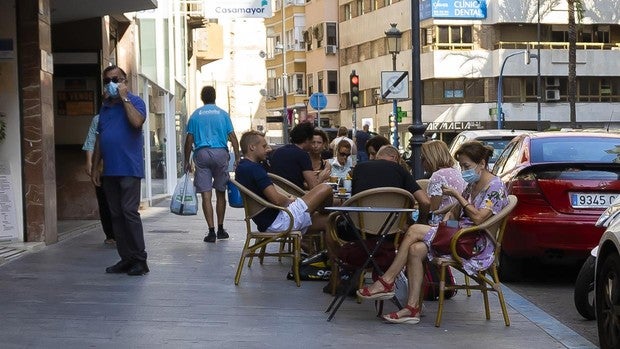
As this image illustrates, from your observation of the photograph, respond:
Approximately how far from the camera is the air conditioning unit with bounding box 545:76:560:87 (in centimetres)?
7600

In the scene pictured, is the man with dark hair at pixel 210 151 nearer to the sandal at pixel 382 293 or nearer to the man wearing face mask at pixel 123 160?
the man wearing face mask at pixel 123 160

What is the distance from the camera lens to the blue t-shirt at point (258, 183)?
11.3 meters

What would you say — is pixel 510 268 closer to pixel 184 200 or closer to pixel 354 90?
pixel 184 200

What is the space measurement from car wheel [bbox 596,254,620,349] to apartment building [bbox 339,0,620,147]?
213 ft

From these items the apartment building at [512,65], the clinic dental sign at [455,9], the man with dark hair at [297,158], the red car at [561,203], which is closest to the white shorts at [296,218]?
the man with dark hair at [297,158]

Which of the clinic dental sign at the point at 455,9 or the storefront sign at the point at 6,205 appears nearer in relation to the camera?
the storefront sign at the point at 6,205

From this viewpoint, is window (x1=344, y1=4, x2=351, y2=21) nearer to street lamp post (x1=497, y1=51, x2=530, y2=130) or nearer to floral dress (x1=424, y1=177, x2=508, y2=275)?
street lamp post (x1=497, y1=51, x2=530, y2=130)

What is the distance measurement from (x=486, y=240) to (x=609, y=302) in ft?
5.31

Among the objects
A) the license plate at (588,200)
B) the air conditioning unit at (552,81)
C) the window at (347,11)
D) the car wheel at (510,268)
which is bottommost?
the car wheel at (510,268)

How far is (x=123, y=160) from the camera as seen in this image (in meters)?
11.4

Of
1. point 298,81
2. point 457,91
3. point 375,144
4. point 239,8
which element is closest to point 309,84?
point 298,81

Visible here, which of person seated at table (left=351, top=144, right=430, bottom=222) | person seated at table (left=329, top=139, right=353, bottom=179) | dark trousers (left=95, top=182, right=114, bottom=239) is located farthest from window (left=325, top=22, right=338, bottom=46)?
person seated at table (left=351, top=144, right=430, bottom=222)

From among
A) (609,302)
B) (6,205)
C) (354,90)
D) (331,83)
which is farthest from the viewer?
(331,83)

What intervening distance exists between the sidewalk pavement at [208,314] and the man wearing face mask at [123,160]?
0.33 meters
